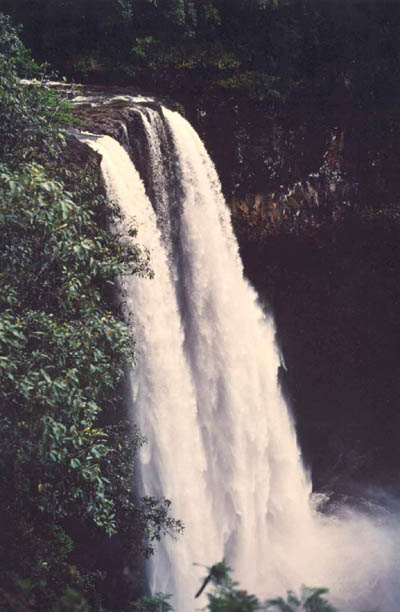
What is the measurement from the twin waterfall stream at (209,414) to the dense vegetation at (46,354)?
→ 2.37 m

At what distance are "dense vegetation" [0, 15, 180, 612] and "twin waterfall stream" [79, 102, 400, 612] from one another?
2369 millimetres

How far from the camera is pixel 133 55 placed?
17.1 m

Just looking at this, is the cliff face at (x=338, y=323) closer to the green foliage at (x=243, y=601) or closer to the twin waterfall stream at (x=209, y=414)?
the twin waterfall stream at (x=209, y=414)

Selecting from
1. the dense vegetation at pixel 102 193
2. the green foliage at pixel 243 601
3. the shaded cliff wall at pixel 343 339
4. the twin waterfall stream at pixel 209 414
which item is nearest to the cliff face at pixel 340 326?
the shaded cliff wall at pixel 343 339

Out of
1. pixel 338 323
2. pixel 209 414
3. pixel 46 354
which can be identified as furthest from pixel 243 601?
pixel 338 323

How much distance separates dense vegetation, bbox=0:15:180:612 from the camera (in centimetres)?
702

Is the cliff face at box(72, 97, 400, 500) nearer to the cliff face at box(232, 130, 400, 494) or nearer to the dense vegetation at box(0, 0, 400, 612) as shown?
the cliff face at box(232, 130, 400, 494)

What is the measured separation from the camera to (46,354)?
7293 mm

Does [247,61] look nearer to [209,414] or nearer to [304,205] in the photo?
[304,205]

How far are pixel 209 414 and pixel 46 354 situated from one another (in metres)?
7.75

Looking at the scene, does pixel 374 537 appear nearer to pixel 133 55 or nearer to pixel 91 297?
pixel 91 297

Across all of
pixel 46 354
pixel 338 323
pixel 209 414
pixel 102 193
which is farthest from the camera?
pixel 338 323

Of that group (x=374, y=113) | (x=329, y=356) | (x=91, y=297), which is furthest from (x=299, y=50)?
(x=91, y=297)

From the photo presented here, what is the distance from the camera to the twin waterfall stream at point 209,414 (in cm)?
1202
